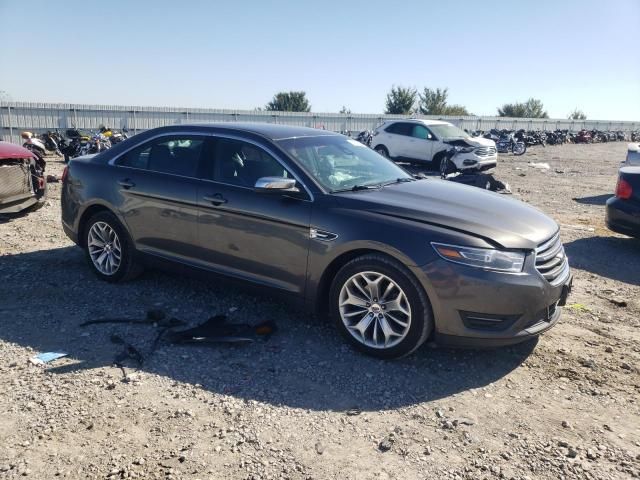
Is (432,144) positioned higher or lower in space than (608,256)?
higher

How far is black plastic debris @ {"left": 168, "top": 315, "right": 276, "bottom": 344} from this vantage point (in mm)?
4277

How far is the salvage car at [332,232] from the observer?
377 centimetres

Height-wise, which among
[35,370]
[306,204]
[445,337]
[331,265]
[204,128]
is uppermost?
[204,128]

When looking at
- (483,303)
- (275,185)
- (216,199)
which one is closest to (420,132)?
(216,199)

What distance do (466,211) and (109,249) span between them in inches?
143

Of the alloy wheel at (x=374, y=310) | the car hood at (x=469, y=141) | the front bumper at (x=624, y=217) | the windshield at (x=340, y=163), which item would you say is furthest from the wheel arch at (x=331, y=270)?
the car hood at (x=469, y=141)

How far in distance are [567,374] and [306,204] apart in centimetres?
233

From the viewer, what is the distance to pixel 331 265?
13.7 ft

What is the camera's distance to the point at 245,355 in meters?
4.15

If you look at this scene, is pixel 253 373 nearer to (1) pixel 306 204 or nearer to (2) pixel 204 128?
(1) pixel 306 204

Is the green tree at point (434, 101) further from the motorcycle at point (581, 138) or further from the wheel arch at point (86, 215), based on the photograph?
the wheel arch at point (86, 215)

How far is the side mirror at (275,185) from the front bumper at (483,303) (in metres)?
1.21

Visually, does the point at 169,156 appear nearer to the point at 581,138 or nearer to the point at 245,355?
the point at 245,355

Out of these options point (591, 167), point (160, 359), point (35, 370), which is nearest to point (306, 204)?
point (160, 359)
